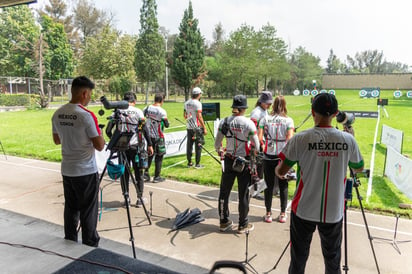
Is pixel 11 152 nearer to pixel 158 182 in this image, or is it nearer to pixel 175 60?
pixel 158 182

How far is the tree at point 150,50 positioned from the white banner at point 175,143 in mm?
20760

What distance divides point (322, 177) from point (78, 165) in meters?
1.92

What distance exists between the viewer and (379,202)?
457cm

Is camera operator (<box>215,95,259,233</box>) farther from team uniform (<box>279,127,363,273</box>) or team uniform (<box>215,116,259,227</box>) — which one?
team uniform (<box>279,127,363,273</box>)

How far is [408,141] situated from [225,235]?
985 centimetres

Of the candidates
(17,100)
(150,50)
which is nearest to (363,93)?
(150,50)

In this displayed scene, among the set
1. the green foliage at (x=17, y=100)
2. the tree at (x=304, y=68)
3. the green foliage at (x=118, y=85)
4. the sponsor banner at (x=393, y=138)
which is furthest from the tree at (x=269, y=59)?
the green foliage at (x=17, y=100)

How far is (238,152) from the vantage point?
3334 mm

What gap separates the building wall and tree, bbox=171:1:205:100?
11240mm

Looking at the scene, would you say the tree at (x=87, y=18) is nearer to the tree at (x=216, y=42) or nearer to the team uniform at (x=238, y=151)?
the tree at (x=216, y=42)

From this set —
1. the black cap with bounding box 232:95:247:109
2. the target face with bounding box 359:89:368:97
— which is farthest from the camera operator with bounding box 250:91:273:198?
the target face with bounding box 359:89:368:97

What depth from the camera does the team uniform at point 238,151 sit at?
10.8 ft

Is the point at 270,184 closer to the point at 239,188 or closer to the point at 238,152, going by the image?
the point at 239,188

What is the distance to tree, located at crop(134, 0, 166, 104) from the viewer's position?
1081 inches
